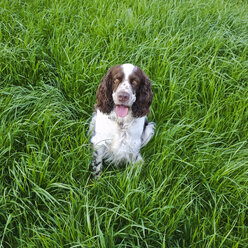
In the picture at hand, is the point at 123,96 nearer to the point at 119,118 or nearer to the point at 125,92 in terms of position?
the point at 125,92

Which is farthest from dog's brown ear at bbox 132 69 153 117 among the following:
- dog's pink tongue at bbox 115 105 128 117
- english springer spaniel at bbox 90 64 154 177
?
dog's pink tongue at bbox 115 105 128 117

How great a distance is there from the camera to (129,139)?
7.71 feet

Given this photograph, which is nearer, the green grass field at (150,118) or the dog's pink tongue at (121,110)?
the green grass field at (150,118)

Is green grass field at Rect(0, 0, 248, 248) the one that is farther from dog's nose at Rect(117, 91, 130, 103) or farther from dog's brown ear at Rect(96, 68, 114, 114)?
dog's nose at Rect(117, 91, 130, 103)

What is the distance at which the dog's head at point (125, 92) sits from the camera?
7.02 feet

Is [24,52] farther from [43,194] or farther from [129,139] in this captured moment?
[43,194]

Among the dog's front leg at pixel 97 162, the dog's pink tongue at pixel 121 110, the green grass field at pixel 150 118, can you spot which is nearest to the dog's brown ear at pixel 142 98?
the dog's pink tongue at pixel 121 110

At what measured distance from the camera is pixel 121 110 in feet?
7.19

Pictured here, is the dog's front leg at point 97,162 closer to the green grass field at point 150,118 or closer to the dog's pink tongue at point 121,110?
the green grass field at point 150,118

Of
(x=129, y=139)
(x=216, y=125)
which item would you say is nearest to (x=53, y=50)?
(x=129, y=139)

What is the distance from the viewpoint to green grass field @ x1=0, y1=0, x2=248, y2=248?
1.75m

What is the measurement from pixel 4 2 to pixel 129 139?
2660mm

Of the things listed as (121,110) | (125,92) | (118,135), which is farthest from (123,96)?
(118,135)

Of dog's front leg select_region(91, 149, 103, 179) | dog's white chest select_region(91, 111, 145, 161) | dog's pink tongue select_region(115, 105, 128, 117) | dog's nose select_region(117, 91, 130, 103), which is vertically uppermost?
dog's nose select_region(117, 91, 130, 103)
